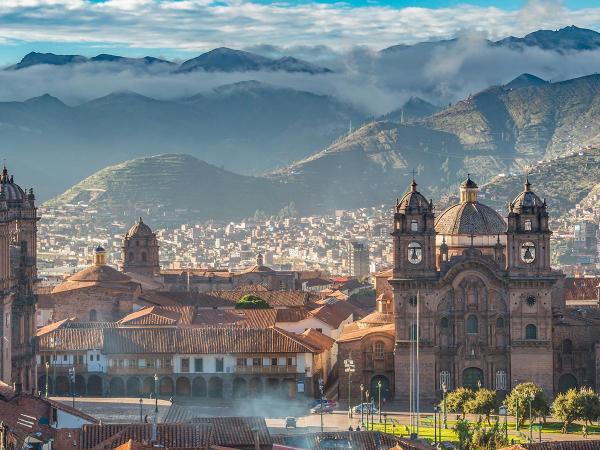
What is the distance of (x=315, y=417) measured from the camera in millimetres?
Result: 99938

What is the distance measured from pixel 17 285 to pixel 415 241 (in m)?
22.8

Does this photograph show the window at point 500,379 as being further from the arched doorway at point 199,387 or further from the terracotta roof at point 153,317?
the terracotta roof at point 153,317

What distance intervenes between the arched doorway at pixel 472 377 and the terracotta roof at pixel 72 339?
21.4m

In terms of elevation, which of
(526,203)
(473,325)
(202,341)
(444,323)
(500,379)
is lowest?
(500,379)

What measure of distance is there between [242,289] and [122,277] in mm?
21910

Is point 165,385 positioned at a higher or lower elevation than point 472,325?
lower

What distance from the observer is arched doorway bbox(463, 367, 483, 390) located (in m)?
108

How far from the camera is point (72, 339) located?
11219cm

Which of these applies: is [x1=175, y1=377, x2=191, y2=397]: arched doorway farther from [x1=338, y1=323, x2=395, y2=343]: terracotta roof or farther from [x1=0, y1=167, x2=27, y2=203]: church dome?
[x1=0, y1=167, x2=27, y2=203]: church dome

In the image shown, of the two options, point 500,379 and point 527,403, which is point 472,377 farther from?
point 527,403

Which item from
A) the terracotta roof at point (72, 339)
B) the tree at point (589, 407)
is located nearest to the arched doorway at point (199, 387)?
the terracotta roof at point (72, 339)

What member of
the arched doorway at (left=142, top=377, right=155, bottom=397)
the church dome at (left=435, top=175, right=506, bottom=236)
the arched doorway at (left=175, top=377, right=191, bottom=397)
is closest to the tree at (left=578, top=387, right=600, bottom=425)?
the church dome at (left=435, top=175, right=506, bottom=236)

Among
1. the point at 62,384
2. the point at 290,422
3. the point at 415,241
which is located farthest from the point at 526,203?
the point at 62,384

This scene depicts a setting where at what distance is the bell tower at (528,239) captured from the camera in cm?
10781
